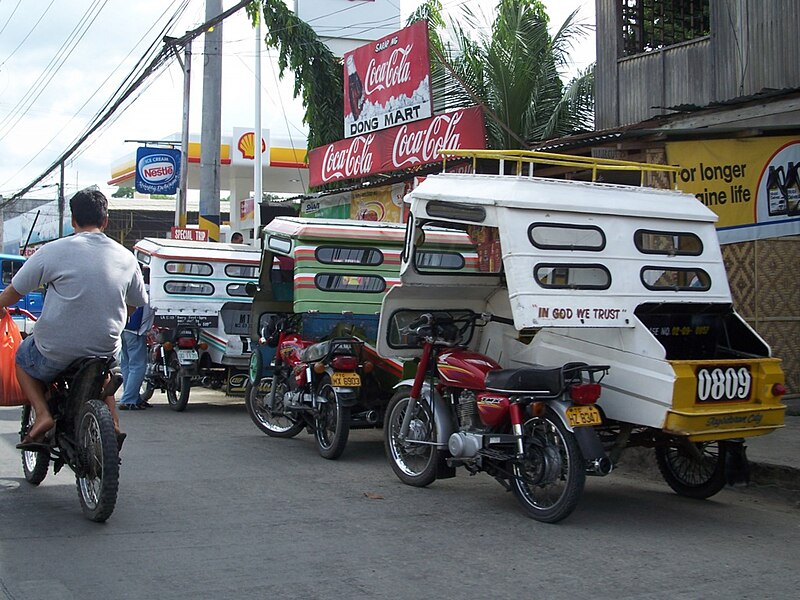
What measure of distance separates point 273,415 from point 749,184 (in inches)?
216

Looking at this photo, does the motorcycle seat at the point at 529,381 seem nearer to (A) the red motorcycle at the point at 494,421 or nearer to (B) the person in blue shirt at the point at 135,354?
(A) the red motorcycle at the point at 494,421

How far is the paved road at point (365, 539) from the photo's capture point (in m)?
4.91

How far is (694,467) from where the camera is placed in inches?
287

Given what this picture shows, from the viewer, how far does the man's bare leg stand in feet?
20.5

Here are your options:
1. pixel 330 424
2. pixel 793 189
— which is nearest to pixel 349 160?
pixel 793 189

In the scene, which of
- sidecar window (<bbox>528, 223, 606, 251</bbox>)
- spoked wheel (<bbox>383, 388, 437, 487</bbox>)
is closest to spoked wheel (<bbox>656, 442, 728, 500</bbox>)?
sidecar window (<bbox>528, 223, 606, 251</bbox>)

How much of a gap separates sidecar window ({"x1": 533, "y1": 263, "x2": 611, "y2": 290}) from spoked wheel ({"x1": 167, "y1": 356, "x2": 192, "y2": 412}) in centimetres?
673

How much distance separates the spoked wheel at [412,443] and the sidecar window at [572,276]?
1496mm

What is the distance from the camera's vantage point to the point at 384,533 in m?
6.01

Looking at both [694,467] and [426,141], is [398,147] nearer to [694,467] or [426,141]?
[426,141]

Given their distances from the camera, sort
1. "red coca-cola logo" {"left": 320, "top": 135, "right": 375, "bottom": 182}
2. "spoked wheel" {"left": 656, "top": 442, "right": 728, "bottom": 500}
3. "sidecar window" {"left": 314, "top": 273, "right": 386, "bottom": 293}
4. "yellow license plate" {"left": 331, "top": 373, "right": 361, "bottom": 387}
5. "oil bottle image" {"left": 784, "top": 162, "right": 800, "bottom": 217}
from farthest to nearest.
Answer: "red coca-cola logo" {"left": 320, "top": 135, "right": 375, "bottom": 182}
"oil bottle image" {"left": 784, "top": 162, "right": 800, "bottom": 217}
"sidecar window" {"left": 314, "top": 273, "right": 386, "bottom": 293}
"yellow license plate" {"left": 331, "top": 373, "right": 361, "bottom": 387}
"spoked wheel" {"left": 656, "top": 442, "right": 728, "bottom": 500}

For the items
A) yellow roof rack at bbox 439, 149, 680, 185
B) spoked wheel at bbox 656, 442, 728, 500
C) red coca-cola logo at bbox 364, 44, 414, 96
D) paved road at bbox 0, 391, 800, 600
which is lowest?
paved road at bbox 0, 391, 800, 600

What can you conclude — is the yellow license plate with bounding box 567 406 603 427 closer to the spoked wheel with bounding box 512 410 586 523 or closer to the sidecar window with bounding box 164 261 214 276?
the spoked wheel with bounding box 512 410 586 523

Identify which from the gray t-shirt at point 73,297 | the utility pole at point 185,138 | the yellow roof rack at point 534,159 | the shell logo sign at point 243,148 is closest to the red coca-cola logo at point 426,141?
the utility pole at point 185,138
